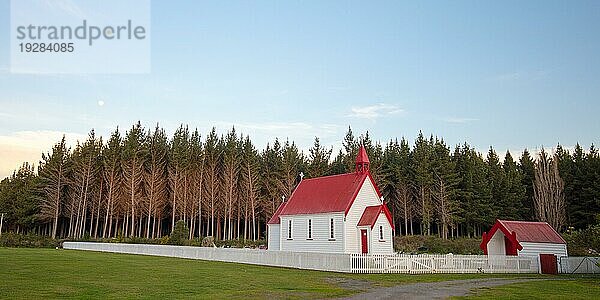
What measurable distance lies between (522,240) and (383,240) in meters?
9.65

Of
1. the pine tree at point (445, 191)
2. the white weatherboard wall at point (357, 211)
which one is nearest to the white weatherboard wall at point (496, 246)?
the white weatherboard wall at point (357, 211)

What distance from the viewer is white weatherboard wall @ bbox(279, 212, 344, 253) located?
122ft

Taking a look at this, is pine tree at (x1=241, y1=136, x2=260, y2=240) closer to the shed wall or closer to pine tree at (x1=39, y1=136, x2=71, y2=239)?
the shed wall

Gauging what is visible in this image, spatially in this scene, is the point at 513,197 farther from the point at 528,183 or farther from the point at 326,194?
the point at 326,194

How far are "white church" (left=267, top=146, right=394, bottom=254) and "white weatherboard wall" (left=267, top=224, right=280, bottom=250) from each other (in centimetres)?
28

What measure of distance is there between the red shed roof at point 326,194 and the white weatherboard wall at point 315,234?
1.60ft

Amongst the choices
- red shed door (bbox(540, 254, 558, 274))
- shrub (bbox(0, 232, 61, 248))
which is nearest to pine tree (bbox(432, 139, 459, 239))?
red shed door (bbox(540, 254, 558, 274))

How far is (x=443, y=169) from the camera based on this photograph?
6575 centimetres

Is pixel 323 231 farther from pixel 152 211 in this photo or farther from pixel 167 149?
pixel 167 149

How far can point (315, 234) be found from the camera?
39.6 meters

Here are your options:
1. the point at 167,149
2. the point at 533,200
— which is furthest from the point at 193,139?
the point at 533,200

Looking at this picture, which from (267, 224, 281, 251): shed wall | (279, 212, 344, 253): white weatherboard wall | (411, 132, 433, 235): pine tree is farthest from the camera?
(411, 132, 433, 235): pine tree

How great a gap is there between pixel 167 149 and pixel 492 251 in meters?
50.3

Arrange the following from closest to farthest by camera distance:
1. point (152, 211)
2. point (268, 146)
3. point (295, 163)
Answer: point (152, 211) < point (295, 163) < point (268, 146)
